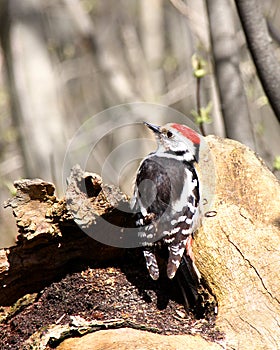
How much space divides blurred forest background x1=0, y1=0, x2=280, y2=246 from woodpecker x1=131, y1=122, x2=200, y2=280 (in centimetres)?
78

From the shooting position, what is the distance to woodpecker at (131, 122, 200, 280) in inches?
115

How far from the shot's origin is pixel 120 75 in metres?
8.42

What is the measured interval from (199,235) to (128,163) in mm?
2956

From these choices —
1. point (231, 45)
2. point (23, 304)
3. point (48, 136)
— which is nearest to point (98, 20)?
point (48, 136)

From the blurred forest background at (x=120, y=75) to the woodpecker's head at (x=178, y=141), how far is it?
0.90 m

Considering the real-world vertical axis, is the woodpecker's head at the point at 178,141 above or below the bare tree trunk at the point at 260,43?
below

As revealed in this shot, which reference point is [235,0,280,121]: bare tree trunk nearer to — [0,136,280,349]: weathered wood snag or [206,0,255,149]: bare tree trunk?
[206,0,255,149]: bare tree trunk

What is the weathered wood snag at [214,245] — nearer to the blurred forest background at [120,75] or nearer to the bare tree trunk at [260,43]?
the blurred forest background at [120,75]

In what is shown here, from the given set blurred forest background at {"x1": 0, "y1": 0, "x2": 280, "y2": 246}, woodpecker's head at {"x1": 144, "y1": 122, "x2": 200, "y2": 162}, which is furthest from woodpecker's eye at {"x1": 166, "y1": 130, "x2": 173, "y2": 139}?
blurred forest background at {"x1": 0, "y1": 0, "x2": 280, "y2": 246}

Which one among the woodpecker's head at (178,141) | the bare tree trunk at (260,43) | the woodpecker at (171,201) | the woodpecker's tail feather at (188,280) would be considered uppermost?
the bare tree trunk at (260,43)

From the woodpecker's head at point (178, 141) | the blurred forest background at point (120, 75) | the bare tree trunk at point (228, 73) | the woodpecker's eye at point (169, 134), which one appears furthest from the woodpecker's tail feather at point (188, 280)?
the bare tree trunk at point (228, 73)

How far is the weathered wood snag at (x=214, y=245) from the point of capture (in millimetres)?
2701

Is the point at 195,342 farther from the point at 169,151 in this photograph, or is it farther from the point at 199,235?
the point at 169,151

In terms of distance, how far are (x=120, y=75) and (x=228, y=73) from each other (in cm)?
401
